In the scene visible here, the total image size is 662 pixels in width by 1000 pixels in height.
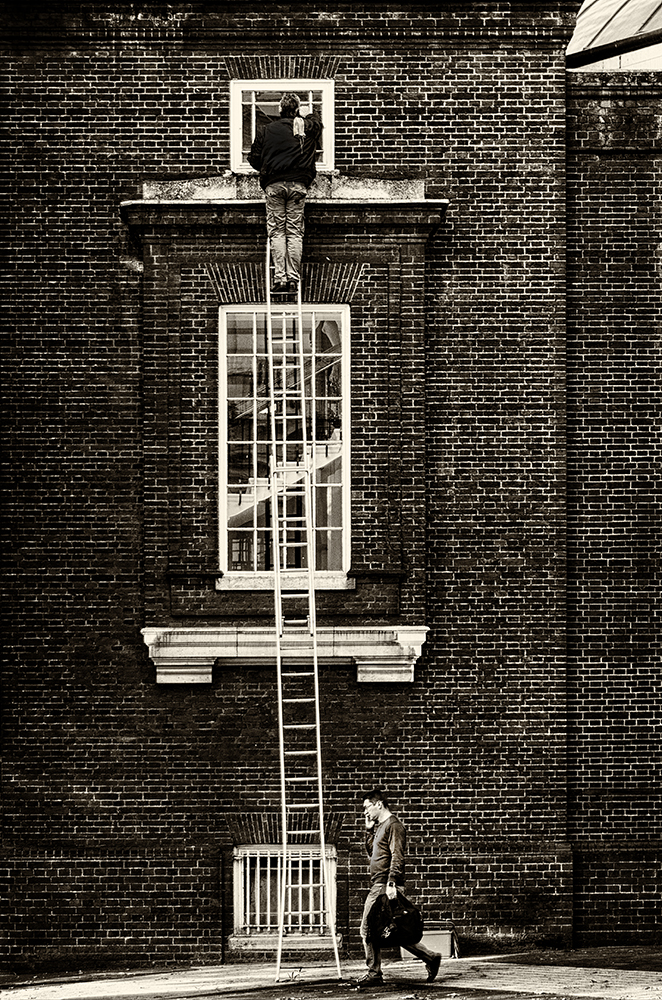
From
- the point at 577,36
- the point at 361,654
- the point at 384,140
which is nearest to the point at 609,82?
the point at 577,36

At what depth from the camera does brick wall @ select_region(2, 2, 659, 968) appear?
1595 centimetres

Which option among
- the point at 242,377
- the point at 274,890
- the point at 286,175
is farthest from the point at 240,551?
the point at 286,175

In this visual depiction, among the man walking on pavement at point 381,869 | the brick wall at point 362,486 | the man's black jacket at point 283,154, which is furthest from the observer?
the brick wall at point 362,486

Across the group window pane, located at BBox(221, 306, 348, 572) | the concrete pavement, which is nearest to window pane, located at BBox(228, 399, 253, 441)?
window pane, located at BBox(221, 306, 348, 572)

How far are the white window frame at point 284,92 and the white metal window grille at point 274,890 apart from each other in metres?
6.53

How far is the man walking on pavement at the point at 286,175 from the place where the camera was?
1574cm

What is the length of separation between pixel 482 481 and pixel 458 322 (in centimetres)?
155

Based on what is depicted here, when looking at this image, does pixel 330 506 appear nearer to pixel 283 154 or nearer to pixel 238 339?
pixel 238 339

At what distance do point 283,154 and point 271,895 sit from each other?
6877 millimetres

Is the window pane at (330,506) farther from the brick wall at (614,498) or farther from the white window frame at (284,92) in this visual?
the white window frame at (284,92)

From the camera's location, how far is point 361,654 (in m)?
15.9

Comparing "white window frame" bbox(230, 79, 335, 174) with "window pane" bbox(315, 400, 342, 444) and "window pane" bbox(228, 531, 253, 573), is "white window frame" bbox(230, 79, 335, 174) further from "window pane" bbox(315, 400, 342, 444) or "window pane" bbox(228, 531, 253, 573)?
"window pane" bbox(228, 531, 253, 573)

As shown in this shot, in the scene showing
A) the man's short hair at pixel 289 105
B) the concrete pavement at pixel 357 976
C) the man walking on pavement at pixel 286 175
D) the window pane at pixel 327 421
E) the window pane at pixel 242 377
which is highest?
the man's short hair at pixel 289 105

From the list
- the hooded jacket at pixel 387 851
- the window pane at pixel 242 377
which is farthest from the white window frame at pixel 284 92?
the hooded jacket at pixel 387 851
